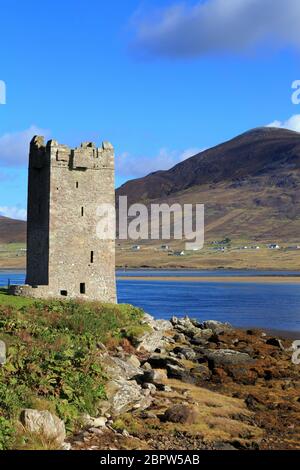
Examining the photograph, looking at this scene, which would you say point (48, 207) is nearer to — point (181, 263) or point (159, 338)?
point (159, 338)

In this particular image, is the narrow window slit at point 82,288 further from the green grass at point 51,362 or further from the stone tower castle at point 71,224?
the green grass at point 51,362

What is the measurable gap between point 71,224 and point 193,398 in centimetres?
1842

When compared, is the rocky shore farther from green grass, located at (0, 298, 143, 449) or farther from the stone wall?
the stone wall

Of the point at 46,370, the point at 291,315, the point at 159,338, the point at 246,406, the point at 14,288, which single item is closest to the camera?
the point at 46,370

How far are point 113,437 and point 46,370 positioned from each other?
4.10 m

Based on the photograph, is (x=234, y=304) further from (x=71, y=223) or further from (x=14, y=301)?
(x=14, y=301)

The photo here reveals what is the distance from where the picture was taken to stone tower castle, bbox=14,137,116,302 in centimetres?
4184

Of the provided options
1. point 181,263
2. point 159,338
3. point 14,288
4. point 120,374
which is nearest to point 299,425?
point 120,374

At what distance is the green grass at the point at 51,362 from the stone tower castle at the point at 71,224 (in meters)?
5.08

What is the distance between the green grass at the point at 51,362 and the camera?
69.2 feet

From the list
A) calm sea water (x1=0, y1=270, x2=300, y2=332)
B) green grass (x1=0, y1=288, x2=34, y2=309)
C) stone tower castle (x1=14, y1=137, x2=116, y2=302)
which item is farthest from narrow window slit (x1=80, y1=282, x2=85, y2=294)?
calm sea water (x1=0, y1=270, x2=300, y2=332)

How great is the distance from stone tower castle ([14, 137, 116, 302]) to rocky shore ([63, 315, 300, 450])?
6.07 meters

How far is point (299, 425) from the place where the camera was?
24.4 metres

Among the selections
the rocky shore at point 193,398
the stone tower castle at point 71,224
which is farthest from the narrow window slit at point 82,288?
the rocky shore at point 193,398
